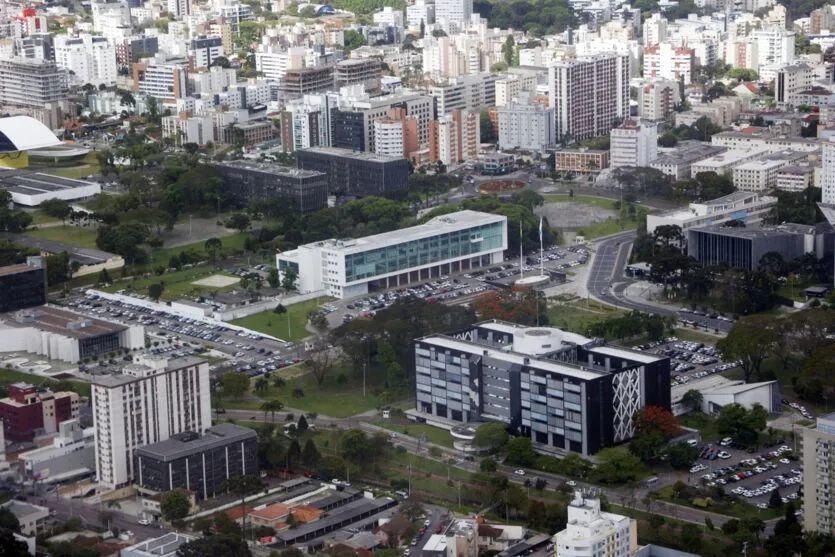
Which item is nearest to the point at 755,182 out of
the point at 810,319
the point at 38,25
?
the point at 810,319

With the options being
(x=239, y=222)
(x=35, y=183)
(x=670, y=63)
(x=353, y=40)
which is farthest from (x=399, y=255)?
(x=353, y=40)

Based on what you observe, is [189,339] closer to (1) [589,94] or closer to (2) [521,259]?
(2) [521,259]

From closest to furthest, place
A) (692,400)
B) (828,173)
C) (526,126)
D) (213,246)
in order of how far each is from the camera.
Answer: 1. (692,400)
2. (213,246)
3. (828,173)
4. (526,126)

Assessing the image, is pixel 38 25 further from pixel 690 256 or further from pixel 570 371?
pixel 570 371

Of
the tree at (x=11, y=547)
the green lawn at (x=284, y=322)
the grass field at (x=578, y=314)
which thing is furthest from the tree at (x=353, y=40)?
the tree at (x=11, y=547)

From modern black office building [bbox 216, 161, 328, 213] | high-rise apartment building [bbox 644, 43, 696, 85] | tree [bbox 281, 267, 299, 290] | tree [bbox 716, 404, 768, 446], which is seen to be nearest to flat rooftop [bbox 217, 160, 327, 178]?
modern black office building [bbox 216, 161, 328, 213]

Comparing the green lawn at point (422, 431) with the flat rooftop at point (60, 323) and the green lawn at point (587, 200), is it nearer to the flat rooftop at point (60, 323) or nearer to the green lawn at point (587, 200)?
the flat rooftop at point (60, 323)
